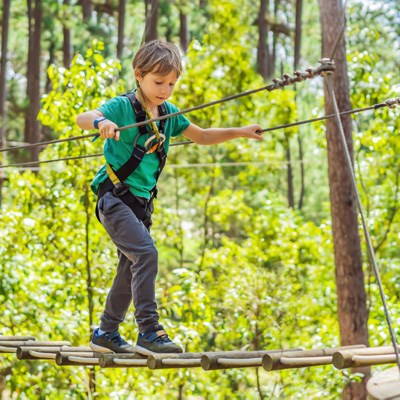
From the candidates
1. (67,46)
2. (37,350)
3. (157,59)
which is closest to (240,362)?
(157,59)

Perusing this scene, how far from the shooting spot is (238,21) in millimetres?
9828

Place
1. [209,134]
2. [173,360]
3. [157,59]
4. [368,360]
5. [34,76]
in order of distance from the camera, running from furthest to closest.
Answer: [34,76] → [209,134] → [157,59] → [173,360] → [368,360]

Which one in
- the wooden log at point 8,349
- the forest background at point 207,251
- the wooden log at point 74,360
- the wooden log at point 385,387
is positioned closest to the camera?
the wooden log at point 385,387

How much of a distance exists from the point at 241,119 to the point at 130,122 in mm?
6747

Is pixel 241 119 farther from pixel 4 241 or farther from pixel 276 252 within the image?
pixel 4 241

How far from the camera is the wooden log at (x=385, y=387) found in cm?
314

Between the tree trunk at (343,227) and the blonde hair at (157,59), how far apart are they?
3.88 meters

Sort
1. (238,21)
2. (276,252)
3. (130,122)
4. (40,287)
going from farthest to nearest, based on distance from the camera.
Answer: (238,21) < (276,252) < (40,287) < (130,122)

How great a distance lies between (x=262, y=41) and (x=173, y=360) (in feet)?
46.5

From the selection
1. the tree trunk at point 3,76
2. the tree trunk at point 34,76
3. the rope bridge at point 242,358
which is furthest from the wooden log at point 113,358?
the tree trunk at point 34,76

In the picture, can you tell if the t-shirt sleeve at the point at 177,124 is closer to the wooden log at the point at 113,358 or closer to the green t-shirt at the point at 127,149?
the green t-shirt at the point at 127,149

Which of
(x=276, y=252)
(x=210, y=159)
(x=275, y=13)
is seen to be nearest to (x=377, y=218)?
(x=276, y=252)

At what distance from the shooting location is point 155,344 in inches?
127

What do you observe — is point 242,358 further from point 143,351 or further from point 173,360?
point 143,351
